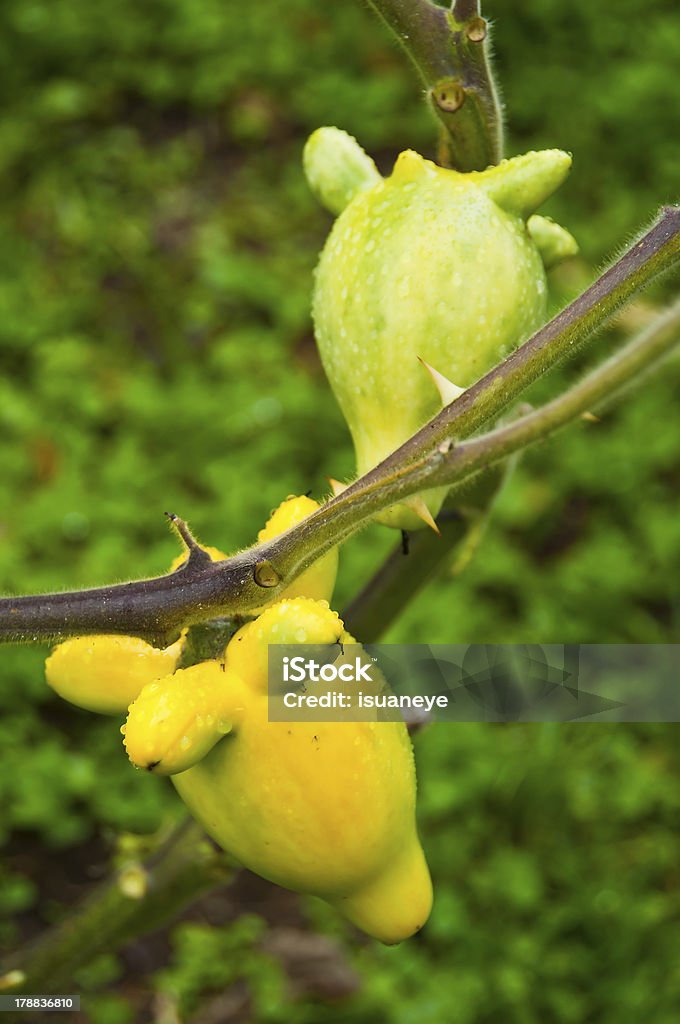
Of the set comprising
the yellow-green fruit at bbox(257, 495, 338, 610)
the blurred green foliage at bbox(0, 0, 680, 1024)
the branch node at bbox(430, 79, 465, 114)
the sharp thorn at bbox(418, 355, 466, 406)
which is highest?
the branch node at bbox(430, 79, 465, 114)

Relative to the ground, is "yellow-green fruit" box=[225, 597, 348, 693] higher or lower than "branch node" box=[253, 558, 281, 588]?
lower

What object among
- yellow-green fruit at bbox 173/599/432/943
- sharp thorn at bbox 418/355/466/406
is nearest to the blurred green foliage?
yellow-green fruit at bbox 173/599/432/943

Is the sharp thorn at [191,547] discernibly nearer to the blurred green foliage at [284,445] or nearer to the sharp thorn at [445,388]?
the sharp thorn at [445,388]

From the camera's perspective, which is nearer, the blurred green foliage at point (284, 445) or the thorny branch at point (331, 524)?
the thorny branch at point (331, 524)

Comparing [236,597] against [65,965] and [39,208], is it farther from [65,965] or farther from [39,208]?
[39,208]

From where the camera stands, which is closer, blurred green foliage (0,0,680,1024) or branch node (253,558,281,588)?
branch node (253,558,281,588)

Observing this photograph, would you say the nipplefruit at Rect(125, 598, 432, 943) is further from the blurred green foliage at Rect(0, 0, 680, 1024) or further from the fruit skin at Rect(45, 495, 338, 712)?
the blurred green foliage at Rect(0, 0, 680, 1024)

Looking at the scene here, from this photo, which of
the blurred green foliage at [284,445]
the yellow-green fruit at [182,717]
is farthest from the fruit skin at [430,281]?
the blurred green foliage at [284,445]
